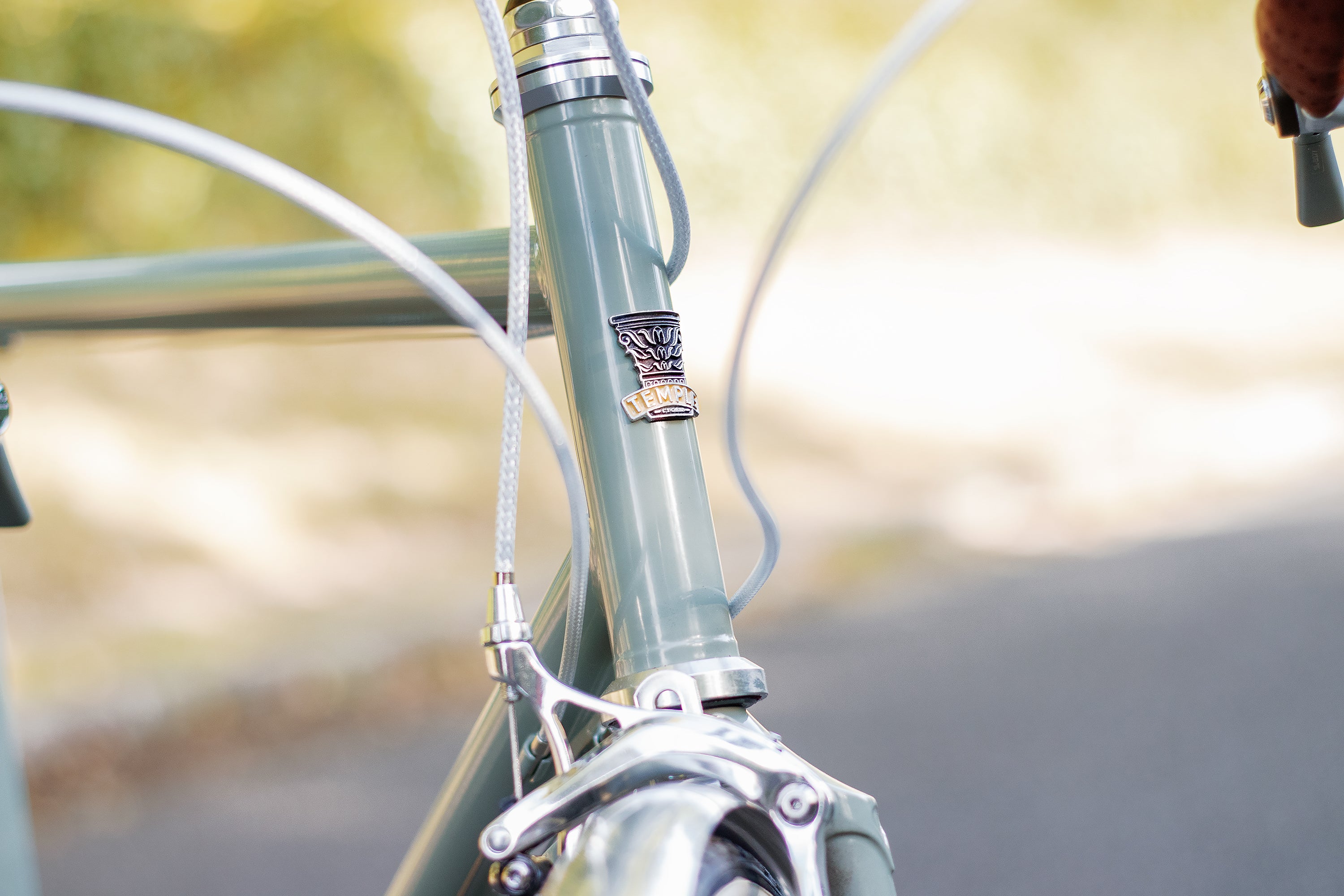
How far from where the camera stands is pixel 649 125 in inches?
11.9

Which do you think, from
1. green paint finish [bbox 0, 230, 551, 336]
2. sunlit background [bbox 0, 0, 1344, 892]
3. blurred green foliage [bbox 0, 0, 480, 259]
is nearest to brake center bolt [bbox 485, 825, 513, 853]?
green paint finish [bbox 0, 230, 551, 336]

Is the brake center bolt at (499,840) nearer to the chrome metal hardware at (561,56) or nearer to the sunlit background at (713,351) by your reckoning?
the chrome metal hardware at (561,56)

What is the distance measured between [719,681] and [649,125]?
150 mm

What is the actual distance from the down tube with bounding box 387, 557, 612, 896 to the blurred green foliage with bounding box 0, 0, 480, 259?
2966mm

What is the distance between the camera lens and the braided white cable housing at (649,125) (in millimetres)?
288

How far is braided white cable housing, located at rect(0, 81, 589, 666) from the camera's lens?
220mm

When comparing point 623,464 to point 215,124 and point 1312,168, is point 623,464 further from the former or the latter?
point 215,124

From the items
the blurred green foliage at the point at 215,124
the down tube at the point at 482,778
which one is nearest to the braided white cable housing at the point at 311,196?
the down tube at the point at 482,778

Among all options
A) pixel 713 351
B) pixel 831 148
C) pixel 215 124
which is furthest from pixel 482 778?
pixel 215 124

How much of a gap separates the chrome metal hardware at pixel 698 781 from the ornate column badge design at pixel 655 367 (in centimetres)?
10

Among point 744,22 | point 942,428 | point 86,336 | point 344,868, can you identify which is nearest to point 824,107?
point 744,22

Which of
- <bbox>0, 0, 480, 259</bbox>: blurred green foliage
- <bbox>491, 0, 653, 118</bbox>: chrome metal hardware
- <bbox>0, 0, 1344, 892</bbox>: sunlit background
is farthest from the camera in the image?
<bbox>0, 0, 480, 259</bbox>: blurred green foliage

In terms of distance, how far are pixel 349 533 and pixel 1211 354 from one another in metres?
2.64

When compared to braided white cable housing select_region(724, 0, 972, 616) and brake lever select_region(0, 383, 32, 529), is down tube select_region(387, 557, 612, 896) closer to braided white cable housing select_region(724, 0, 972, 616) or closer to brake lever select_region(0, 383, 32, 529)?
braided white cable housing select_region(724, 0, 972, 616)
